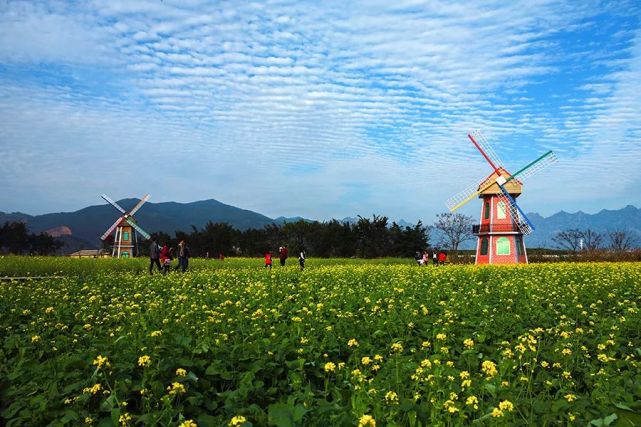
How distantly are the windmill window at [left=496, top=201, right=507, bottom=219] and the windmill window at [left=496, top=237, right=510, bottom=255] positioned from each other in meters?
1.97

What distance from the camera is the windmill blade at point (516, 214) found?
44250mm

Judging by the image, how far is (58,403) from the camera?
5031 millimetres

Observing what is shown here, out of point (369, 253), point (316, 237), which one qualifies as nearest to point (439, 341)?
point (369, 253)

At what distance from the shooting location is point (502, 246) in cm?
4459

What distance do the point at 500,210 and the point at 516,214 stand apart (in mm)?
1366

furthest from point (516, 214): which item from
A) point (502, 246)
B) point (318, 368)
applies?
point (318, 368)

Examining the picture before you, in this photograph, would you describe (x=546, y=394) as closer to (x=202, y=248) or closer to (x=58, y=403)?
(x=58, y=403)

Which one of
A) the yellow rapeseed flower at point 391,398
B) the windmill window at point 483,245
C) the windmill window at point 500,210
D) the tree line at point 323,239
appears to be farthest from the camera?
the tree line at point 323,239

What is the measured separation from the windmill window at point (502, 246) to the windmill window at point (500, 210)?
1.97 m

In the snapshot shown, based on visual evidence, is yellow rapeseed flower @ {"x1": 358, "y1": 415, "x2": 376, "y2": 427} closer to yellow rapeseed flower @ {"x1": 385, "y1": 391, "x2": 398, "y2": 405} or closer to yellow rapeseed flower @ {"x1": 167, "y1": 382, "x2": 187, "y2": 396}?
yellow rapeseed flower @ {"x1": 385, "y1": 391, "x2": 398, "y2": 405}

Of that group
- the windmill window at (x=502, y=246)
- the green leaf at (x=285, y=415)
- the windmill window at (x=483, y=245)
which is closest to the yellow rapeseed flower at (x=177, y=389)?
the green leaf at (x=285, y=415)

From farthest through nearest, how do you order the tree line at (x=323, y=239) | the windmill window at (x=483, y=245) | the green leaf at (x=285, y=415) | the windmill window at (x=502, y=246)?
the tree line at (x=323, y=239) → the windmill window at (x=483, y=245) → the windmill window at (x=502, y=246) → the green leaf at (x=285, y=415)

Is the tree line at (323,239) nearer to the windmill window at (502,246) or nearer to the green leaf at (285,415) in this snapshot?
the windmill window at (502,246)

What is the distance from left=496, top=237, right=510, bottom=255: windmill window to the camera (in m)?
44.3
